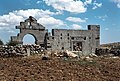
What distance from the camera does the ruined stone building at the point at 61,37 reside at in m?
43.6

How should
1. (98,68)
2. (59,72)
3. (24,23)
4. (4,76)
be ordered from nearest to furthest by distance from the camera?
(4,76) < (59,72) < (98,68) < (24,23)

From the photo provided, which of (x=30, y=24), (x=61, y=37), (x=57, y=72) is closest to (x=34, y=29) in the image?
(x=30, y=24)

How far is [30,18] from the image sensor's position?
44656 mm

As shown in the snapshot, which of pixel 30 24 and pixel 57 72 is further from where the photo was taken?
pixel 30 24

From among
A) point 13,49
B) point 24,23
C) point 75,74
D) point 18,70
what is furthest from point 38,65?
point 24,23

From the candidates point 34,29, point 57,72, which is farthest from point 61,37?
point 57,72

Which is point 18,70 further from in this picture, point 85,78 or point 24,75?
point 85,78

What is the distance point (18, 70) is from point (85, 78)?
3.10m

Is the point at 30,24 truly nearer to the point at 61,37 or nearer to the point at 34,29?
the point at 34,29

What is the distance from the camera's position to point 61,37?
1750 inches

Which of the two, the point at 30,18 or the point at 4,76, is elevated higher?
the point at 30,18

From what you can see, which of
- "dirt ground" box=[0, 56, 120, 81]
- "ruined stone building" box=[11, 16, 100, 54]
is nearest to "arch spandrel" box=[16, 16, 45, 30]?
"ruined stone building" box=[11, 16, 100, 54]

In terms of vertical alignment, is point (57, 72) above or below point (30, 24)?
below

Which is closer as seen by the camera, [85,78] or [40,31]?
[85,78]
